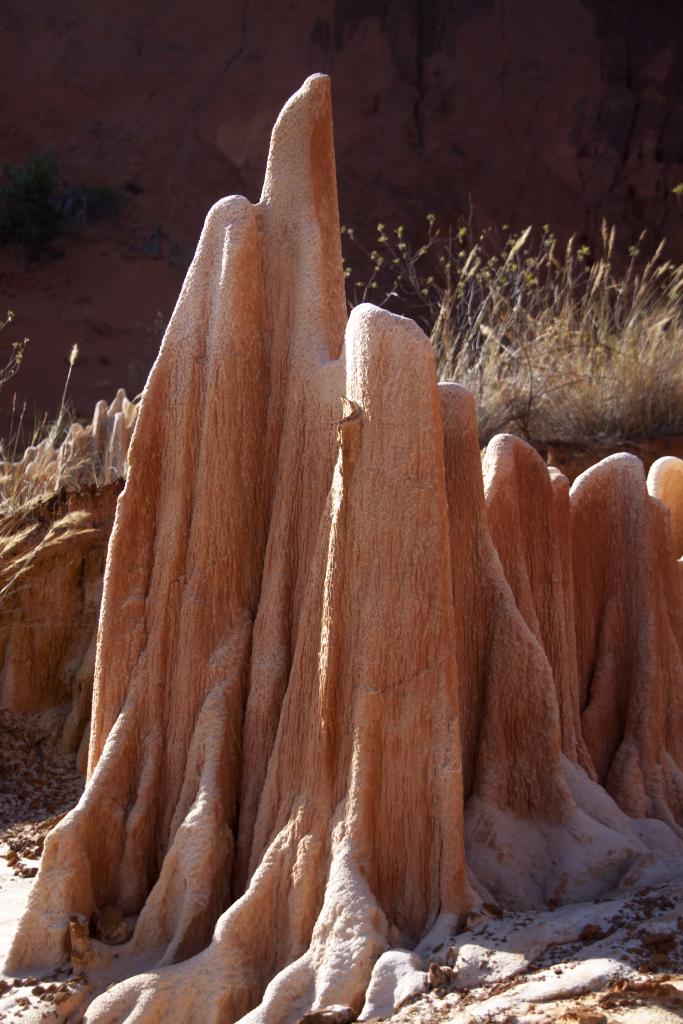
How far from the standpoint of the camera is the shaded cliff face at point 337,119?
17.8 metres

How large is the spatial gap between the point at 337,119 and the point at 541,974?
1777 centimetres

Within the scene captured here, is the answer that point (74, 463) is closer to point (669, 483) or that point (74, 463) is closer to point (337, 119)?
point (669, 483)

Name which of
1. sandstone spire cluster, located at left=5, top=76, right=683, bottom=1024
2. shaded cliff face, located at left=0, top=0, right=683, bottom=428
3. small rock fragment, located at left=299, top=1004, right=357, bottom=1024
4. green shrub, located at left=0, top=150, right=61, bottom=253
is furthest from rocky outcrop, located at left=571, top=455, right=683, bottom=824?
green shrub, located at left=0, top=150, right=61, bottom=253

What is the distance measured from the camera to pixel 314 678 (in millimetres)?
3928

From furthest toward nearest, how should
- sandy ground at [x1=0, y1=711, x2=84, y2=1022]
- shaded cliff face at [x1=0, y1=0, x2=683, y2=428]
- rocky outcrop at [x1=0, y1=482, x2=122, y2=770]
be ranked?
shaded cliff face at [x1=0, y1=0, x2=683, y2=428], rocky outcrop at [x1=0, y1=482, x2=122, y2=770], sandy ground at [x1=0, y1=711, x2=84, y2=1022]

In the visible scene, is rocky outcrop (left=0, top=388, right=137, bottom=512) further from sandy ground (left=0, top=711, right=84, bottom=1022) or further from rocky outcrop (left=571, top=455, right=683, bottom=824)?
rocky outcrop (left=571, top=455, right=683, bottom=824)

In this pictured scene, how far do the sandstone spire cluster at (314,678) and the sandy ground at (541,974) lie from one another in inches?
4.3

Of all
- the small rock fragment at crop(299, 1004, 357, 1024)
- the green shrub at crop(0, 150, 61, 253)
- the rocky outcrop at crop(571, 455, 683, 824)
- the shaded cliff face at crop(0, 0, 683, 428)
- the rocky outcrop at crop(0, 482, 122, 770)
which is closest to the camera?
the small rock fragment at crop(299, 1004, 357, 1024)

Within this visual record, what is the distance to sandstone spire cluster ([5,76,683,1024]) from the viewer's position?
3.69 m

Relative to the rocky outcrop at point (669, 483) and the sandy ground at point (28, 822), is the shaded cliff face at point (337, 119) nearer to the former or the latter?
the rocky outcrop at point (669, 483)

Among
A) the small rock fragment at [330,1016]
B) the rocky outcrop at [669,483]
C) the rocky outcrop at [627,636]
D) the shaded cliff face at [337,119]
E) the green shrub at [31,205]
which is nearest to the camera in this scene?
the small rock fragment at [330,1016]

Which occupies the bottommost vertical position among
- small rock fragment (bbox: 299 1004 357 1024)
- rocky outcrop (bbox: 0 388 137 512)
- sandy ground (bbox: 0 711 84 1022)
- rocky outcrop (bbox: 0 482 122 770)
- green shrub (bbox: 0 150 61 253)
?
small rock fragment (bbox: 299 1004 357 1024)

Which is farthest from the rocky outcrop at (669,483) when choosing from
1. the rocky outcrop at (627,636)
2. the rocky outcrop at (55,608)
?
the rocky outcrop at (55,608)

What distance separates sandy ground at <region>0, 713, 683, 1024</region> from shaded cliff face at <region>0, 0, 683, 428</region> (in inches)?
573
